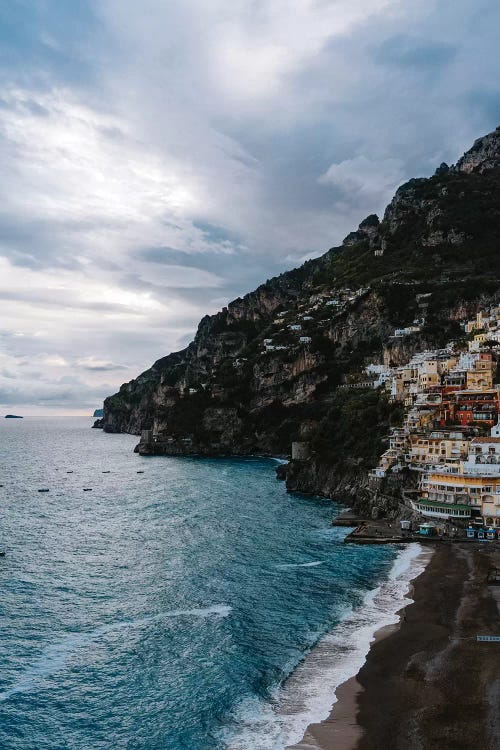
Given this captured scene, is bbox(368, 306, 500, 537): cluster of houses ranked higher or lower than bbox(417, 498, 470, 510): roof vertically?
higher

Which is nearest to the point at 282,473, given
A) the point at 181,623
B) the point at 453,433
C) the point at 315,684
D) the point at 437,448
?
the point at 437,448

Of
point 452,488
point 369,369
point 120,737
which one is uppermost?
point 369,369

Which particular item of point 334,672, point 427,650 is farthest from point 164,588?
point 427,650

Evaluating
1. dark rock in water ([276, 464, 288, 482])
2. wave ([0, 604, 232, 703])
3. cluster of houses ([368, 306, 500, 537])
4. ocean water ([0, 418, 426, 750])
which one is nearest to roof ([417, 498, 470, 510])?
cluster of houses ([368, 306, 500, 537])

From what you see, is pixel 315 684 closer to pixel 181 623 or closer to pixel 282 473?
pixel 181 623

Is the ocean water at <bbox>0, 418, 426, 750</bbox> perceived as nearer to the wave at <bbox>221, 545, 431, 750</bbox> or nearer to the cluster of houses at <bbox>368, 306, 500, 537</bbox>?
the wave at <bbox>221, 545, 431, 750</bbox>

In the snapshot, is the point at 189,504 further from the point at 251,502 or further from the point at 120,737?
the point at 120,737
